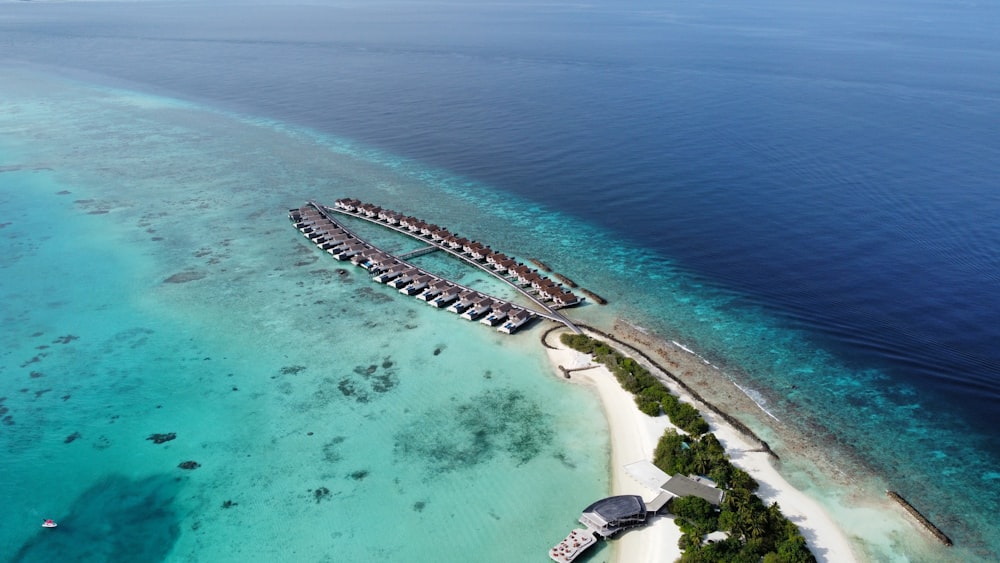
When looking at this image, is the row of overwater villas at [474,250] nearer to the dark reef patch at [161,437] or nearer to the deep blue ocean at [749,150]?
the deep blue ocean at [749,150]

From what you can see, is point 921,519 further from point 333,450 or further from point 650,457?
point 333,450

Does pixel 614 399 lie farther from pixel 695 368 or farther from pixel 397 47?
pixel 397 47

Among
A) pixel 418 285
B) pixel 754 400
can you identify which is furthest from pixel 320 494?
pixel 754 400

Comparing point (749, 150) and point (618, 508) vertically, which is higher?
point (749, 150)

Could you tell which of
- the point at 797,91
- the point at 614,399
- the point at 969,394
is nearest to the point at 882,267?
the point at 969,394

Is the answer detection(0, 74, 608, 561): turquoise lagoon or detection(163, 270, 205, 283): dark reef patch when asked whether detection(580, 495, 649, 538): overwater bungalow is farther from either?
detection(163, 270, 205, 283): dark reef patch

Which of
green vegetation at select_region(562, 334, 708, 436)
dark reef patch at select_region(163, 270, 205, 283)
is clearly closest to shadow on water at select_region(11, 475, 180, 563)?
dark reef patch at select_region(163, 270, 205, 283)
